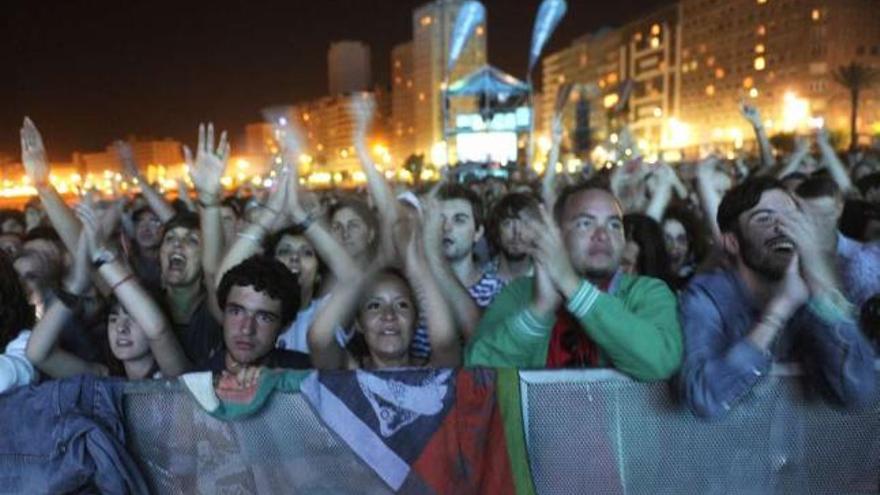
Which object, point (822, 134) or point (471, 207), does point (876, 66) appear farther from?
point (471, 207)

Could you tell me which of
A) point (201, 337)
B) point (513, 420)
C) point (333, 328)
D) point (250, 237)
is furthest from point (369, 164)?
point (513, 420)

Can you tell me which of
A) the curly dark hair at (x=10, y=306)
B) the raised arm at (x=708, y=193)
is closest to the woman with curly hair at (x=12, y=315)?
the curly dark hair at (x=10, y=306)

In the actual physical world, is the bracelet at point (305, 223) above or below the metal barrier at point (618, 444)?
above

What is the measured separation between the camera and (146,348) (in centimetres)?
375

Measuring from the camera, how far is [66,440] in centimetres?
274

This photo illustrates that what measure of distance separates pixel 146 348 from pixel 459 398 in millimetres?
1690

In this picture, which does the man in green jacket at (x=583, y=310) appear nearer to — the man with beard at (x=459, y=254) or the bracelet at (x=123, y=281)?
the man with beard at (x=459, y=254)

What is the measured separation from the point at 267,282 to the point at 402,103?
6595 inches

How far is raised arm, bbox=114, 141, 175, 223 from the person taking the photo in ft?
24.9

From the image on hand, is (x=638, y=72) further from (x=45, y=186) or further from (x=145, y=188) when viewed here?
(x=45, y=186)

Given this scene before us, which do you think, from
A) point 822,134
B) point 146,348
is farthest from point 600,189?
→ point 822,134

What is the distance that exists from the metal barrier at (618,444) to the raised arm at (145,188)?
362 cm

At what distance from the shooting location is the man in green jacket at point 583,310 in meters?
2.76

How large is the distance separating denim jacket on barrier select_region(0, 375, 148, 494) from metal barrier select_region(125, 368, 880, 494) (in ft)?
0.59
